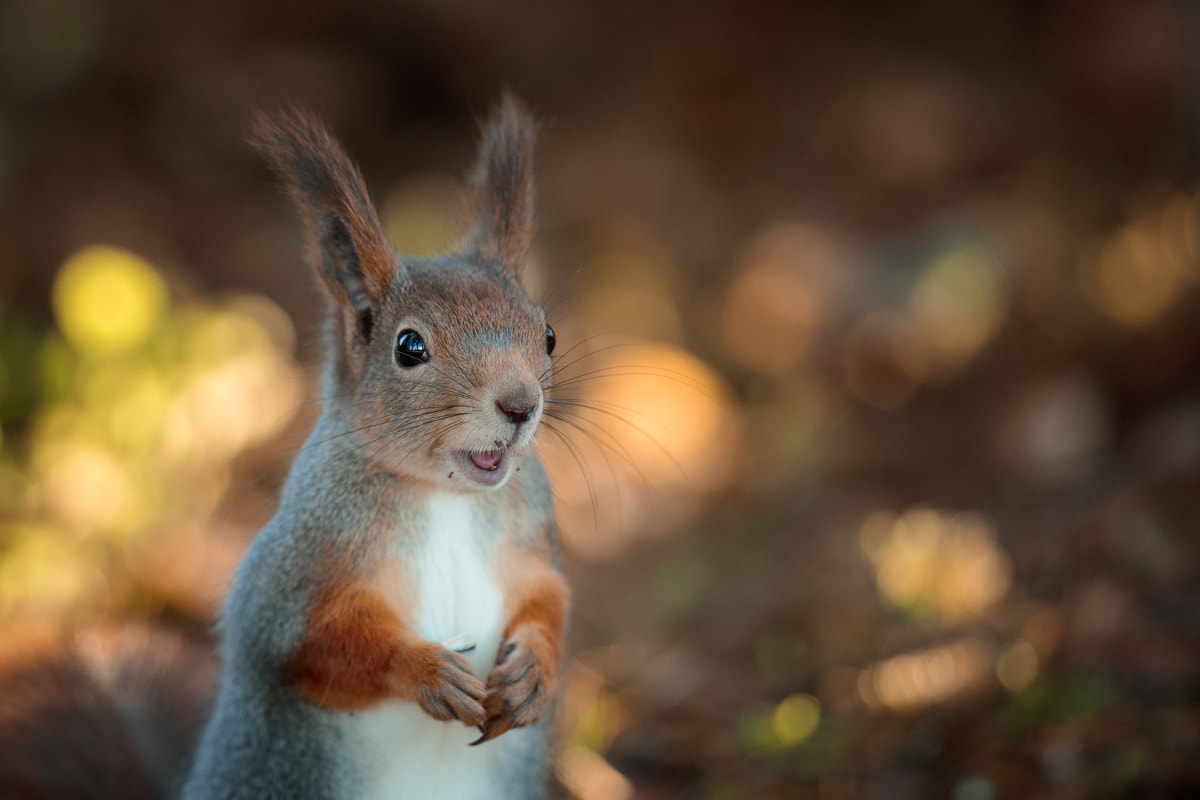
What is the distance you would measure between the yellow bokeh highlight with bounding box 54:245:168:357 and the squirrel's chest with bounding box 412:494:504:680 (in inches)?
69.2

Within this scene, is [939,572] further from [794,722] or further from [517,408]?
[517,408]

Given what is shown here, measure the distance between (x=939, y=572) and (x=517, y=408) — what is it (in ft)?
4.71

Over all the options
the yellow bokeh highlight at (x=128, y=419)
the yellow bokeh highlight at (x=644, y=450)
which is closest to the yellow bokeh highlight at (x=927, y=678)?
the yellow bokeh highlight at (x=644, y=450)

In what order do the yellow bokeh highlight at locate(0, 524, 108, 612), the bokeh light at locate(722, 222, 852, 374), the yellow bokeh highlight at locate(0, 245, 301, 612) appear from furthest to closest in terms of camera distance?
the bokeh light at locate(722, 222, 852, 374)
the yellow bokeh highlight at locate(0, 245, 301, 612)
the yellow bokeh highlight at locate(0, 524, 108, 612)

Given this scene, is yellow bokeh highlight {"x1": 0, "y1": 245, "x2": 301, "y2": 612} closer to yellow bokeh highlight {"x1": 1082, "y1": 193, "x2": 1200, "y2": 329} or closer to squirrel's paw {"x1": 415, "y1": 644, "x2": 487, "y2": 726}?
squirrel's paw {"x1": 415, "y1": 644, "x2": 487, "y2": 726}

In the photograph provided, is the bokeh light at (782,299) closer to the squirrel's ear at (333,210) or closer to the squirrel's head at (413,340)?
the squirrel's head at (413,340)

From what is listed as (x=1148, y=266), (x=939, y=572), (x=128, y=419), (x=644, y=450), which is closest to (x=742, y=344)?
(x=644, y=450)

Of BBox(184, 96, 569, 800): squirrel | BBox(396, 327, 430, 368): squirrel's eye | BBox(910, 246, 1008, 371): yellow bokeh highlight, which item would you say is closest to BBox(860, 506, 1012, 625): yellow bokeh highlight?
BBox(184, 96, 569, 800): squirrel

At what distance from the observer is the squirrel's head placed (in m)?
1.62

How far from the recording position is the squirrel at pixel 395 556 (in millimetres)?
1637

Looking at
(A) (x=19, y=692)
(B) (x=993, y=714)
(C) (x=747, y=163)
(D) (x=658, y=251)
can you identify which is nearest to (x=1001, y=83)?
(C) (x=747, y=163)

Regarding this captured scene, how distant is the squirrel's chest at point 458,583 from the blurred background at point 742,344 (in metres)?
0.24

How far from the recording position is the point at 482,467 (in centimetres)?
164

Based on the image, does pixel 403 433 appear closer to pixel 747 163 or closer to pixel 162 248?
pixel 162 248
